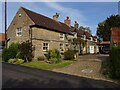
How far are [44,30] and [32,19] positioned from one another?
2611 mm

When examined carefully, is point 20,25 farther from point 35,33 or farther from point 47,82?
point 47,82

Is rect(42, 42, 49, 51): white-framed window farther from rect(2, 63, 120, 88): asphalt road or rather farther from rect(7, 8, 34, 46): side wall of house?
rect(2, 63, 120, 88): asphalt road

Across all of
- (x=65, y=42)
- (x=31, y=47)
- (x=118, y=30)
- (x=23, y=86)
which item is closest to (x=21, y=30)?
(x=31, y=47)

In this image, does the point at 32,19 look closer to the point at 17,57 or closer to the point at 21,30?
the point at 21,30

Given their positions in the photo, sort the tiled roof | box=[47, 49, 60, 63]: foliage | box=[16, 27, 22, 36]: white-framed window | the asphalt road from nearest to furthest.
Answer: the asphalt road
box=[47, 49, 60, 63]: foliage
the tiled roof
box=[16, 27, 22, 36]: white-framed window

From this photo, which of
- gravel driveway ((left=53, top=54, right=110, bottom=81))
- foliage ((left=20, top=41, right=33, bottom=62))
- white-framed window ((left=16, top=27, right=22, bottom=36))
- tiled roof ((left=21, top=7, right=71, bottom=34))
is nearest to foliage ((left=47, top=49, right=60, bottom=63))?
foliage ((left=20, top=41, right=33, bottom=62))

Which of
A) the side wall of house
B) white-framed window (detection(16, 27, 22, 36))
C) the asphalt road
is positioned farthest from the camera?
white-framed window (detection(16, 27, 22, 36))

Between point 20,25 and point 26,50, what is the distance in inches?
259

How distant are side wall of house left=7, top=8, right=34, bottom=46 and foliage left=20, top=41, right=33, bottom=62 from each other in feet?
9.63

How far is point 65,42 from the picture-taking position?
35.6 m

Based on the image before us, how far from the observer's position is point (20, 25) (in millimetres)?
30250

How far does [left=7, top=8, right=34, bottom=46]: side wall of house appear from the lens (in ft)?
94.2

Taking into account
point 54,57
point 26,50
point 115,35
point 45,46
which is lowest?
point 54,57

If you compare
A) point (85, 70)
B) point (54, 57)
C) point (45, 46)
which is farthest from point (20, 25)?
point (85, 70)
